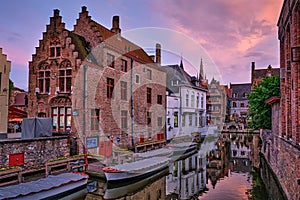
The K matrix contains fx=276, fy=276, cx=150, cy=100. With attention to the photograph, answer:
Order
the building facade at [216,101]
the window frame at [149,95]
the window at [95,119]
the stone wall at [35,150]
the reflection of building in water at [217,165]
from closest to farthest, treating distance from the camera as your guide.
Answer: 1. the stone wall at [35,150]
2. the window at [95,119]
3. the reflection of building in water at [217,165]
4. the window frame at [149,95]
5. the building facade at [216,101]

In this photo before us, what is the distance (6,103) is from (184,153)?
15311 mm

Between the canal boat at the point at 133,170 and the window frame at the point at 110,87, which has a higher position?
the window frame at the point at 110,87

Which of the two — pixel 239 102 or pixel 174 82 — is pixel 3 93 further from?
pixel 239 102

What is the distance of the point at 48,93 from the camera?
1930 cm

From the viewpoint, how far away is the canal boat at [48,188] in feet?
33.6

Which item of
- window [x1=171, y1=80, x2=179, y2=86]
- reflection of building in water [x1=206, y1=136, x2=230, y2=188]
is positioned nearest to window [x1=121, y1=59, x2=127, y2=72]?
reflection of building in water [x1=206, y1=136, x2=230, y2=188]

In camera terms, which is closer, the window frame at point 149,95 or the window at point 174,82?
the window frame at point 149,95

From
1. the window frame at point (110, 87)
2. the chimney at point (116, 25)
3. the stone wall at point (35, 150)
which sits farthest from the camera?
the chimney at point (116, 25)

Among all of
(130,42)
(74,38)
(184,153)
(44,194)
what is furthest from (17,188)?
(130,42)

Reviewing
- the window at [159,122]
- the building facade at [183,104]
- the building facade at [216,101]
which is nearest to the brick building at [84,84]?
the window at [159,122]

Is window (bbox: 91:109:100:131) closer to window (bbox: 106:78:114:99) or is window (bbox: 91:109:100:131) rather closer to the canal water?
window (bbox: 106:78:114:99)

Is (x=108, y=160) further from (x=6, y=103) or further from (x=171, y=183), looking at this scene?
(x=6, y=103)

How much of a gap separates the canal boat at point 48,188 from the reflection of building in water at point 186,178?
4945 millimetres

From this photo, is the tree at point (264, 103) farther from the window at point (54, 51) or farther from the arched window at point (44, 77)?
the arched window at point (44, 77)
